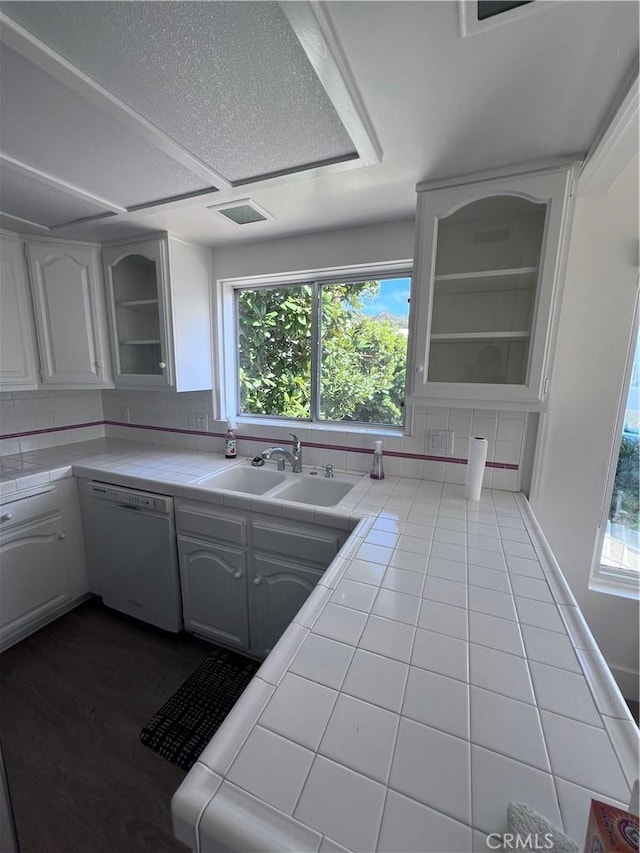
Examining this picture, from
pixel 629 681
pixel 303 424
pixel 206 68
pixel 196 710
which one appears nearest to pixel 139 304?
pixel 303 424

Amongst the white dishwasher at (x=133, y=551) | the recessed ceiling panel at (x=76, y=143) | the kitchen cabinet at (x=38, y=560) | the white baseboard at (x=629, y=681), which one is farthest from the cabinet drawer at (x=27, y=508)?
the white baseboard at (x=629, y=681)

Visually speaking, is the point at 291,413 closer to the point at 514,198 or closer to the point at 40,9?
the point at 514,198

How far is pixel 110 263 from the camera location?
77.7 inches

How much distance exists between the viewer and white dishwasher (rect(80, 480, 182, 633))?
171 centimetres

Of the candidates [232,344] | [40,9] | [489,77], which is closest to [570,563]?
[489,77]

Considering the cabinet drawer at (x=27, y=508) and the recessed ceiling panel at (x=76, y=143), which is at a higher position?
the recessed ceiling panel at (x=76, y=143)

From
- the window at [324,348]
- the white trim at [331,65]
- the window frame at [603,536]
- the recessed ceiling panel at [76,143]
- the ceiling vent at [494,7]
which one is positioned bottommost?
the window frame at [603,536]

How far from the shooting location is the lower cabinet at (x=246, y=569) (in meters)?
1.41

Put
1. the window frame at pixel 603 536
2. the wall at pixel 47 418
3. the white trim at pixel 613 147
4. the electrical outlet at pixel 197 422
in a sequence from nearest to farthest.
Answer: the white trim at pixel 613 147 → the window frame at pixel 603 536 → the wall at pixel 47 418 → the electrical outlet at pixel 197 422

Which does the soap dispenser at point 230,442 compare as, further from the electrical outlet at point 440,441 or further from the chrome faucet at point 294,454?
the electrical outlet at point 440,441

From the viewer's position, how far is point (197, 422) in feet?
7.36

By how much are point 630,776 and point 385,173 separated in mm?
1594

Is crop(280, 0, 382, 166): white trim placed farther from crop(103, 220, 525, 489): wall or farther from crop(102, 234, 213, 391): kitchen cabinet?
crop(102, 234, 213, 391): kitchen cabinet

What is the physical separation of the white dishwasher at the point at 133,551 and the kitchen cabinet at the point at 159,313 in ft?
2.14
